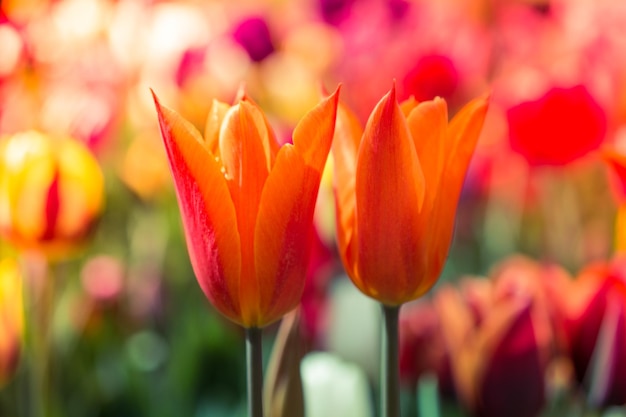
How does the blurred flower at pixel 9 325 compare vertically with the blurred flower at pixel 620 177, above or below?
below

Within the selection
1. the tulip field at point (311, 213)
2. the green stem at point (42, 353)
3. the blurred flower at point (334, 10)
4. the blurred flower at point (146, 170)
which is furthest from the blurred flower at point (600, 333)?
the blurred flower at point (334, 10)

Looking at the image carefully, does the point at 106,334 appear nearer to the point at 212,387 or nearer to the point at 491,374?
the point at 212,387

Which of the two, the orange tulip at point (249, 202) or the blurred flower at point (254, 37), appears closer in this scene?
the orange tulip at point (249, 202)

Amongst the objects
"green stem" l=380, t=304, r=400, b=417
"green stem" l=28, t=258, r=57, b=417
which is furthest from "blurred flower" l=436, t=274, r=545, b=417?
"green stem" l=28, t=258, r=57, b=417

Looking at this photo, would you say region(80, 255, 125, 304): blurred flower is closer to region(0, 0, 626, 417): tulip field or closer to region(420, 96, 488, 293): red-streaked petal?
region(0, 0, 626, 417): tulip field

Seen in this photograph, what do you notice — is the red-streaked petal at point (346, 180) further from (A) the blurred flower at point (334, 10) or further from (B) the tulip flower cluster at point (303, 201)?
(A) the blurred flower at point (334, 10)

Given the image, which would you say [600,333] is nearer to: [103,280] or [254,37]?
[103,280]
